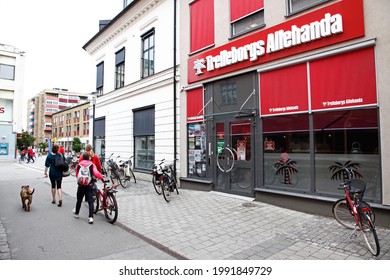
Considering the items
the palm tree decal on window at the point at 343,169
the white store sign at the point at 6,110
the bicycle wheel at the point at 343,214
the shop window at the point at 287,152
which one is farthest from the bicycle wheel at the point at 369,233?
the white store sign at the point at 6,110

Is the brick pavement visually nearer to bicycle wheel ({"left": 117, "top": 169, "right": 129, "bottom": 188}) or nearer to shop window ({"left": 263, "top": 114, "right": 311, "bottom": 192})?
shop window ({"left": 263, "top": 114, "right": 311, "bottom": 192})

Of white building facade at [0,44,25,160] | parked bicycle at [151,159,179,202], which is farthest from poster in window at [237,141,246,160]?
white building facade at [0,44,25,160]

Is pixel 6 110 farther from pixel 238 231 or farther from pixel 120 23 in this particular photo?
pixel 238 231

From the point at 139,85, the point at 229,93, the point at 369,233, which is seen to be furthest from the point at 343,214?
the point at 139,85

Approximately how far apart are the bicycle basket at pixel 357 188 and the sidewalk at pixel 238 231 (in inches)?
29.9

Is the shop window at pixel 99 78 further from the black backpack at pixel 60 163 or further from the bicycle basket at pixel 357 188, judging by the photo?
the bicycle basket at pixel 357 188

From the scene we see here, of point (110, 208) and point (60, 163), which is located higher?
point (60, 163)

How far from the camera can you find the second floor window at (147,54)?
39.6ft

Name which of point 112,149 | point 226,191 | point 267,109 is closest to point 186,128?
point 226,191

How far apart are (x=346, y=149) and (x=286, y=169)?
1529mm

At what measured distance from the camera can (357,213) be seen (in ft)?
13.8

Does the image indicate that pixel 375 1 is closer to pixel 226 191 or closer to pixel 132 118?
pixel 226 191

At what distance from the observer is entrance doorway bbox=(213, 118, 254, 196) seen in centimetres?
760

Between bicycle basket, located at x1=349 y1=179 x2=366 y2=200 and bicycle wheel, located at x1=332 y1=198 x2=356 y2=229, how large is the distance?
460 millimetres
